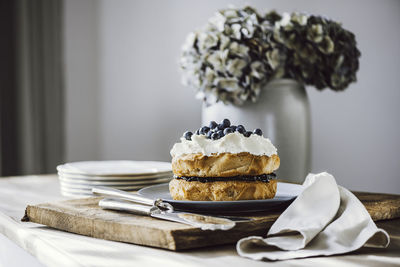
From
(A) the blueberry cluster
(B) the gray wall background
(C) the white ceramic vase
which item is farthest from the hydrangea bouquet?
(B) the gray wall background

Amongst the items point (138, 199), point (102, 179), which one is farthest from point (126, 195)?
point (102, 179)

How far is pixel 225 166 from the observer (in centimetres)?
100

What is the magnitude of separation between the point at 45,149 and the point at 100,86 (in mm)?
636

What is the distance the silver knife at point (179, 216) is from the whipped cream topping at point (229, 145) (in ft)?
0.49

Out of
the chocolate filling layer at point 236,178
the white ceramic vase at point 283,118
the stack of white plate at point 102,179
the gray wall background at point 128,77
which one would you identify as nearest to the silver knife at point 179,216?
the chocolate filling layer at point 236,178

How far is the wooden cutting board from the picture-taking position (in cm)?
78

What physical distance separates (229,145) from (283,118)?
0.75 metres

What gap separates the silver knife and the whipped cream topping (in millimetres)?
150

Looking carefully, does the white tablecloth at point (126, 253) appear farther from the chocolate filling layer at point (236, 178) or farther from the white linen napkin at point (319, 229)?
the chocolate filling layer at point (236, 178)

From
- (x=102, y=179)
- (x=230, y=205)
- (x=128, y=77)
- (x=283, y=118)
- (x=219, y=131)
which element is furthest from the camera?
(x=128, y=77)

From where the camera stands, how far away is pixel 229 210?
94 centimetres

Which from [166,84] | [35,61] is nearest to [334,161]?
[166,84]

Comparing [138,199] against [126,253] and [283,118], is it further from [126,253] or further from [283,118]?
[283,118]

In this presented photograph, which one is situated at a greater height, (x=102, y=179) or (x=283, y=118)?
(x=283, y=118)
